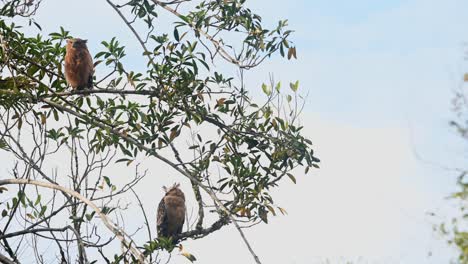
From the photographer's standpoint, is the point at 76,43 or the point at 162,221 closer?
the point at 76,43

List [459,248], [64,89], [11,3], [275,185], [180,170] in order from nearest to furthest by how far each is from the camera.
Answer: [180,170] < [275,185] < [11,3] < [64,89] < [459,248]

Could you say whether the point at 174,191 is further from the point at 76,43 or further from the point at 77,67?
the point at 77,67

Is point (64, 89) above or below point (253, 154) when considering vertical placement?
above

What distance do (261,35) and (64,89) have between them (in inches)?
54.0

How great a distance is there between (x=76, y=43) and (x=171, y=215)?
194 centimetres

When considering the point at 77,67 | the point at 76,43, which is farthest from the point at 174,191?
the point at 77,67

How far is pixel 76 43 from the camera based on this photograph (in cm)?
579

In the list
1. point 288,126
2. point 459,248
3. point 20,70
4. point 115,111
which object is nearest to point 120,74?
point 115,111

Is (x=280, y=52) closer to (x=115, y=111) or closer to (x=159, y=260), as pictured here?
(x=115, y=111)

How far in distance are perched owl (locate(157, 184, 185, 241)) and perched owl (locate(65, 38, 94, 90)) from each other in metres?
1.82

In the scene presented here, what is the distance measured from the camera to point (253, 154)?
4.86 metres

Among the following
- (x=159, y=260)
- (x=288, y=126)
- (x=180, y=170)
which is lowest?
A: (x=159, y=260)

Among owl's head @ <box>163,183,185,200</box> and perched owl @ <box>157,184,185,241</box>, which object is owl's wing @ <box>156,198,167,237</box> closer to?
perched owl @ <box>157,184,185,241</box>

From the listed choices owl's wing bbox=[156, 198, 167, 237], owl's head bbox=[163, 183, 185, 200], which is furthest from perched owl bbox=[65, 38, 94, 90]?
owl's head bbox=[163, 183, 185, 200]
